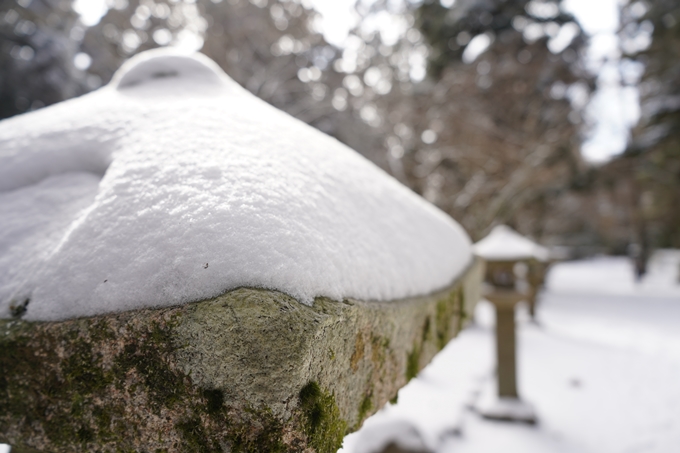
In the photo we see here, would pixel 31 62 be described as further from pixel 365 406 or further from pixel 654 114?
pixel 654 114

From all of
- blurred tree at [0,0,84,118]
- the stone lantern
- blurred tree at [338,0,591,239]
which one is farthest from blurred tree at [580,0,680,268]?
blurred tree at [0,0,84,118]

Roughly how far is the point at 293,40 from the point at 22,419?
921cm

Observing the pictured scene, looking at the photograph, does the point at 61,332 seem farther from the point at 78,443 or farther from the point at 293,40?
the point at 293,40

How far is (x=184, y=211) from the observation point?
68 cm

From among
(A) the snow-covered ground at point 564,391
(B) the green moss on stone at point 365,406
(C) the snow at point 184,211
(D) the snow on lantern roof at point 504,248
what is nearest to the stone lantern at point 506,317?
(D) the snow on lantern roof at point 504,248

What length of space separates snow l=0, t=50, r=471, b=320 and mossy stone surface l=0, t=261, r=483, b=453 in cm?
4

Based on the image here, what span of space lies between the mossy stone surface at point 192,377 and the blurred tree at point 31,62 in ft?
18.8

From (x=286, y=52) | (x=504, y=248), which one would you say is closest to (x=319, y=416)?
(x=504, y=248)

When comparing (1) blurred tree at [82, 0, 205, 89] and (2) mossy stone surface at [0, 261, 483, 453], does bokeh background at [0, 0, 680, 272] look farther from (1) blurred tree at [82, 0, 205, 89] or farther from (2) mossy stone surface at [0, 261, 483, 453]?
(2) mossy stone surface at [0, 261, 483, 453]

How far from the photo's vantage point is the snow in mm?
626

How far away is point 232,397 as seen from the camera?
0.56m

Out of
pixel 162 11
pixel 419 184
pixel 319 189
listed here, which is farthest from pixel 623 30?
pixel 319 189

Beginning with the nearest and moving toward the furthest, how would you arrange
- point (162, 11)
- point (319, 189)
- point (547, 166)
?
point (319, 189)
point (162, 11)
point (547, 166)

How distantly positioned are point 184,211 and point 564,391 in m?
5.62
